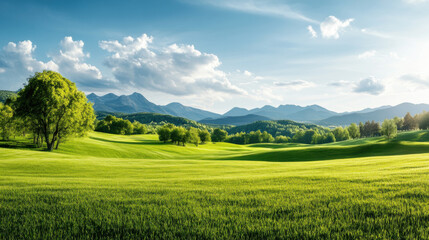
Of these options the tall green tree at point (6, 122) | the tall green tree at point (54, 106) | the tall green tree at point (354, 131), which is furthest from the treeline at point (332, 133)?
the tall green tree at point (6, 122)

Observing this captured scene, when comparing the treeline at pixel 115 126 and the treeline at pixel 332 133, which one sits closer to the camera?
the treeline at pixel 332 133

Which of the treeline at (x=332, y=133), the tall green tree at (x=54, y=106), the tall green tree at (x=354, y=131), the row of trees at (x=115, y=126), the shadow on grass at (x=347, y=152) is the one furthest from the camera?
the tall green tree at (x=354, y=131)

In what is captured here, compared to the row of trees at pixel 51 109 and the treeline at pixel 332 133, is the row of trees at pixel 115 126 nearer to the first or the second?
the treeline at pixel 332 133

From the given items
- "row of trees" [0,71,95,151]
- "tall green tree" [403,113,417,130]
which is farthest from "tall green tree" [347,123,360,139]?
"row of trees" [0,71,95,151]

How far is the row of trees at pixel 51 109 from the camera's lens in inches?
1561

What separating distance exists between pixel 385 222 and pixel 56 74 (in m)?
53.2

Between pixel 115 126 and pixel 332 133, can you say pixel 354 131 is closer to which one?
pixel 332 133

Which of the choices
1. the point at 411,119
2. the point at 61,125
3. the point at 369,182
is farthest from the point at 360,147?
the point at 411,119

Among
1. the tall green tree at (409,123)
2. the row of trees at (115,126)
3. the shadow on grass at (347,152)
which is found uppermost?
the tall green tree at (409,123)

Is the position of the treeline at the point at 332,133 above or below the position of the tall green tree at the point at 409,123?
below

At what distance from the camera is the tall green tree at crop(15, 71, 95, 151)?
39.6 meters

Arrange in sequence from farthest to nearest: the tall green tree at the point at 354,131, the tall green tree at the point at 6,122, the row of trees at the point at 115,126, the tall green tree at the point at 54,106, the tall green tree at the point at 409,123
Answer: the tall green tree at the point at 354,131
the tall green tree at the point at 409,123
the row of trees at the point at 115,126
the tall green tree at the point at 6,122
the tall green tree at the point at 54,106

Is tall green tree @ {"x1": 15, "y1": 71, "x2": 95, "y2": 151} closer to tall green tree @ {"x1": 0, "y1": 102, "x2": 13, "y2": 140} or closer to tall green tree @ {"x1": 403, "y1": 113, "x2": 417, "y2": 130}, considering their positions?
tall green tree @ {"x1": 0, "y1": 102, "x2": 13, "y2": 140}

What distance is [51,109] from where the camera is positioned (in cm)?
4072
